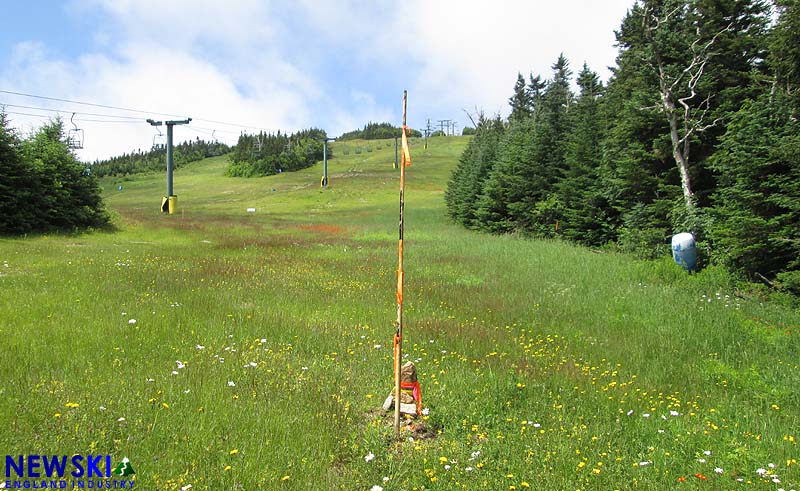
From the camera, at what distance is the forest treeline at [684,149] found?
42.0 ft

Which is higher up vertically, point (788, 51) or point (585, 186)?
point (788, 51)

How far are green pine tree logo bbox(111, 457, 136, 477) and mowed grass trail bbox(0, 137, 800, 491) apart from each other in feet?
0.28

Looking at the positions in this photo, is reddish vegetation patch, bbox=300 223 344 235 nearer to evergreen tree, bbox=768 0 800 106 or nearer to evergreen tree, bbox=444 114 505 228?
evergreen tree, bbox=444 114 505 228

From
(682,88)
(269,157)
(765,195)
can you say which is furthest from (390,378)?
(269,157)

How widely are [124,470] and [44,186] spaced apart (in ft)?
96.3

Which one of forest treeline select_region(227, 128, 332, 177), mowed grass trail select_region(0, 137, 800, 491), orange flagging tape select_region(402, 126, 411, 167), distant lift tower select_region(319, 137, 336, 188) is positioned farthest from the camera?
forest treeline select_region(227, 128, 332, 177)

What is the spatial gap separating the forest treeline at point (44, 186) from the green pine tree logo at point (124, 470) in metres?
26.7

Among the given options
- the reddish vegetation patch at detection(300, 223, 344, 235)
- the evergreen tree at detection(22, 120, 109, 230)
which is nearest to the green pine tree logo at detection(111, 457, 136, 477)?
the evergreen tree at detection(22, 120, 109, 230)

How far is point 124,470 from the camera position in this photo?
407cm

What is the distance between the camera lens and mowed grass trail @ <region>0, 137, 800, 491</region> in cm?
464

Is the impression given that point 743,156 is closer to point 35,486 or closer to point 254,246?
point 35,486

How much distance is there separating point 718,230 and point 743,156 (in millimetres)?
2055

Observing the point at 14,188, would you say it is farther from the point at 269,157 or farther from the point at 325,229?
the point at 269,157

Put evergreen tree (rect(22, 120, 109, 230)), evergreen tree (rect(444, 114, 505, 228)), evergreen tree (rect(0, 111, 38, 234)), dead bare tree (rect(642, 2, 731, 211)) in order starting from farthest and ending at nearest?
evergreen tree (rect(444, 114, 505, 228)) < evergreen tree (rect(22, 120, 109, 230)) < evergreen tree (rect(0, 111, 38, 234)) < dead bare tree (rect(642, 2, 731, 211))
